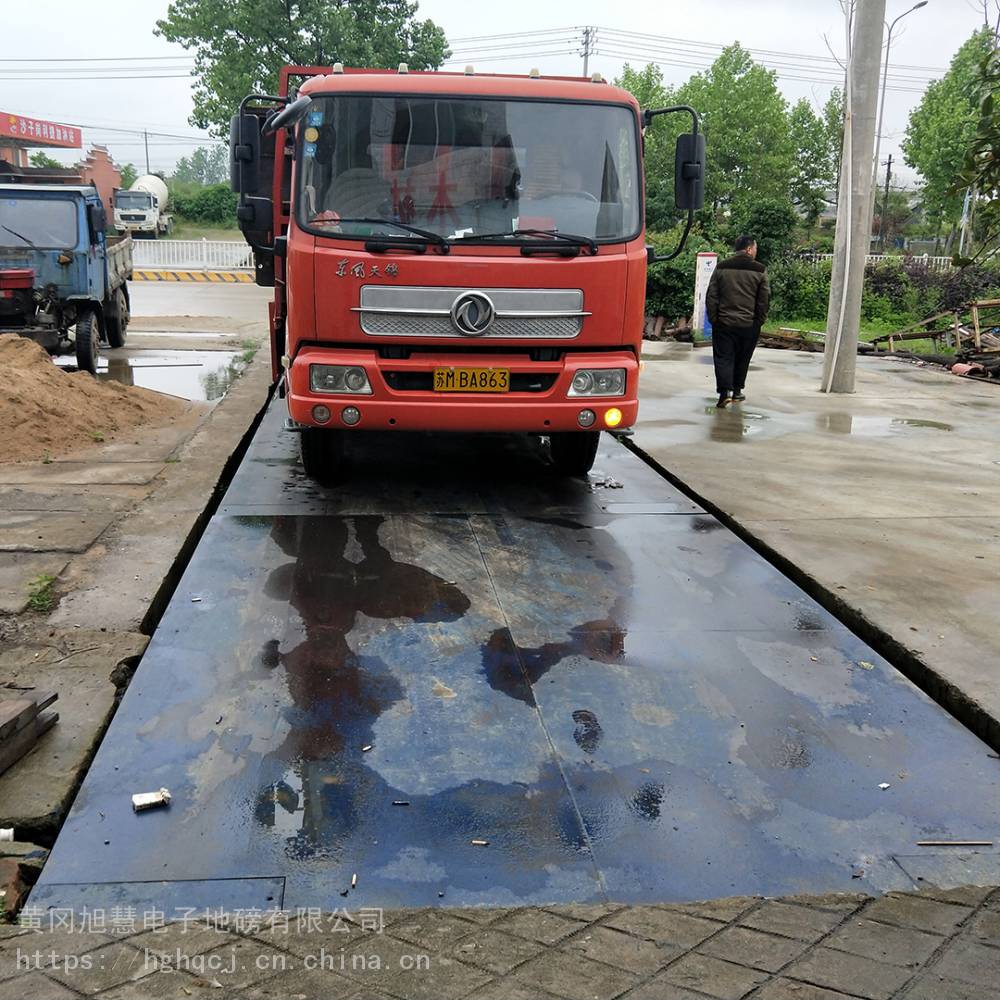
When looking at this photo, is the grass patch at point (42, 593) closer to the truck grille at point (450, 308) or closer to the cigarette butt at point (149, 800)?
the cigarette butt at point (149, 800)

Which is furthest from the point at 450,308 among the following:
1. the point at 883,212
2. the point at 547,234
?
the point at 883,212

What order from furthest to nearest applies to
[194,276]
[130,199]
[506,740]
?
[130,199] → [194,276] → [506,740]

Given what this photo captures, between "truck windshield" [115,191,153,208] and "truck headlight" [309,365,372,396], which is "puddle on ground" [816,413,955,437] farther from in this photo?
"truck windshield" [115,191,153,208]

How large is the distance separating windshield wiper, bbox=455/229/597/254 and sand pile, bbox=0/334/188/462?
4.17m

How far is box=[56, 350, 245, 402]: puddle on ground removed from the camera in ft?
39.2

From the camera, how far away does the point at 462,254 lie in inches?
242

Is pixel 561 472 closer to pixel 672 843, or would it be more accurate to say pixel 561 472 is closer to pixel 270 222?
pixel 270 222

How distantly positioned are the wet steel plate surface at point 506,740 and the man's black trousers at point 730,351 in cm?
506

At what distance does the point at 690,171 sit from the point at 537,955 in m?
5.61

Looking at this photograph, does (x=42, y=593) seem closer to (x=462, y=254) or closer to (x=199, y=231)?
(x=462, y=254)

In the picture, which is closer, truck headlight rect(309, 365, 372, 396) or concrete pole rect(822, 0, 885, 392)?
truck headlight rect(309, 365, 372, 396)

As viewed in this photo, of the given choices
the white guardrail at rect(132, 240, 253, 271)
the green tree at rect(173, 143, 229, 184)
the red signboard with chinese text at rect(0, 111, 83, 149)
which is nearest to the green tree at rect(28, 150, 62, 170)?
the red signboard with chinese text at rect(0, 111, 83, 149)

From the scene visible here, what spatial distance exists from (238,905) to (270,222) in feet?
18.9

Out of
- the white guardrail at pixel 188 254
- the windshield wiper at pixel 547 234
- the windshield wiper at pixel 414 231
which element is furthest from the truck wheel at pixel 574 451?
the white guardrail at pixel 188 254
